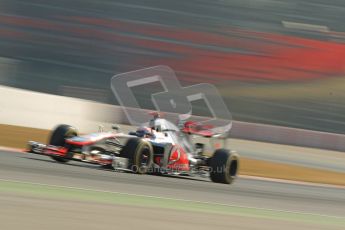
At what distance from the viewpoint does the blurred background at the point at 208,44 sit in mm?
33594

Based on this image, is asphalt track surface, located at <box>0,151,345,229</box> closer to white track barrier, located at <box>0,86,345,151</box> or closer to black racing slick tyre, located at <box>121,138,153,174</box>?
black racing slick tyre, located at <box>121,138,153,174</box>

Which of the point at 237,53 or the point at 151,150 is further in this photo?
the point at 237,53

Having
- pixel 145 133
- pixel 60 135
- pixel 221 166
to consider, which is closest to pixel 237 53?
pixel 221 166

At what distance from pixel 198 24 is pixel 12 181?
86.1ft

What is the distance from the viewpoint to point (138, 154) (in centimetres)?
1158

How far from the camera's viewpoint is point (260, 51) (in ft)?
111

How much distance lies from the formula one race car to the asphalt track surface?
0.21 metres

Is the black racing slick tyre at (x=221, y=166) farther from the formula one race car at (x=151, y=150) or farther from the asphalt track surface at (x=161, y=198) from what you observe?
the asphalt track surface at (x=161, y=198)

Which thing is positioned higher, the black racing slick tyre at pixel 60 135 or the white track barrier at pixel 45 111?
the white track barrier at pixel 45 111

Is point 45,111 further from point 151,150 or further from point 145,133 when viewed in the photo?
point 151,150

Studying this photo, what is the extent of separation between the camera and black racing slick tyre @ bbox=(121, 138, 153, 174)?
11.5m

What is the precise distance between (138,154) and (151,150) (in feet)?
0.99

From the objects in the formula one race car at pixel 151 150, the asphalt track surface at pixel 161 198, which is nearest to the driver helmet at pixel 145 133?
the formula one race car at pixel 151 150

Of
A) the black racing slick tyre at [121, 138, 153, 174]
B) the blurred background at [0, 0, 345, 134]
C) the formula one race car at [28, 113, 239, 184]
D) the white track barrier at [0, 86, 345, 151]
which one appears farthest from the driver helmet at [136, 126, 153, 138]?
the blurred background at [0, 0, 345, 134]
